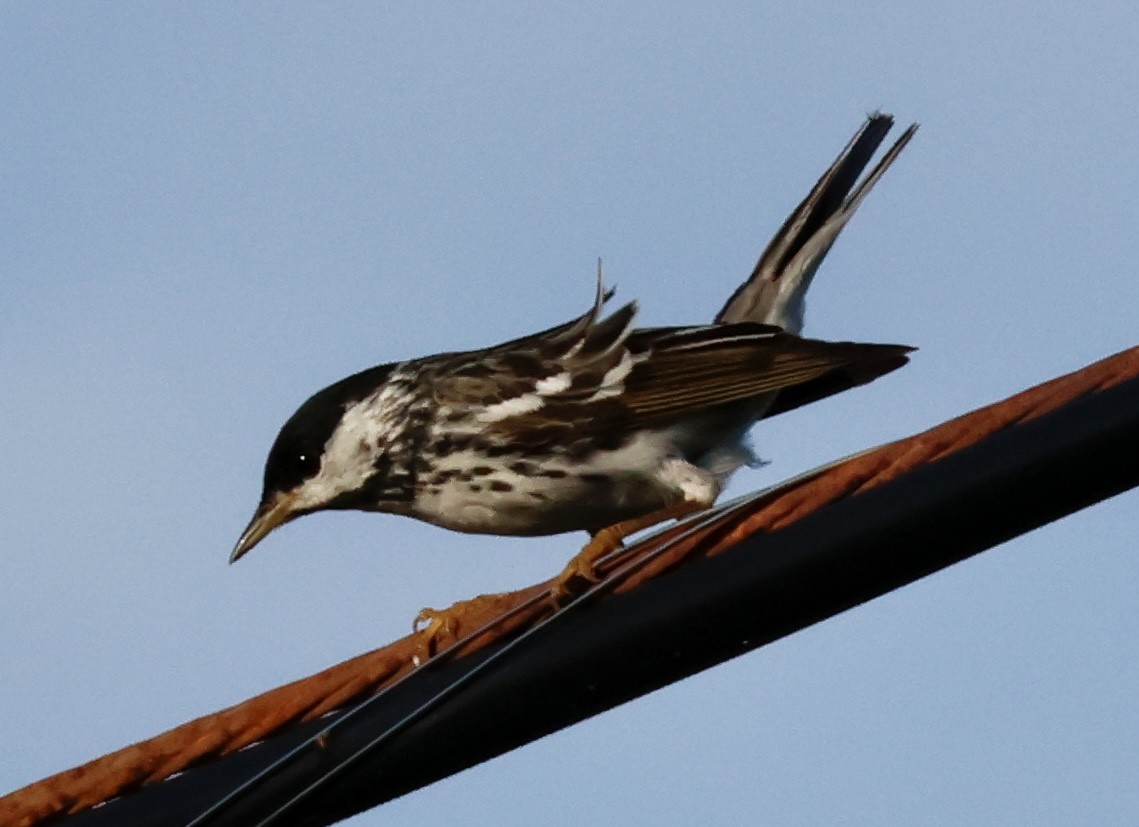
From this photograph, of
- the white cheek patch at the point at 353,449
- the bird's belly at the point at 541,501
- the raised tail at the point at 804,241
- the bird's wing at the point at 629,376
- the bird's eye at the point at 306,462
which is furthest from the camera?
the raised tail at the point at 804,241

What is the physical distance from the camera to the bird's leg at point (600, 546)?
4729 mm

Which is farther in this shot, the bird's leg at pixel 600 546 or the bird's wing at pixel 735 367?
the bird's wing at pixel 735 367

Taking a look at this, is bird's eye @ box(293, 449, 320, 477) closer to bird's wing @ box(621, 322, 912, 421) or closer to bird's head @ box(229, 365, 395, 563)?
bird's head @ box(229, 365, 395, 563)

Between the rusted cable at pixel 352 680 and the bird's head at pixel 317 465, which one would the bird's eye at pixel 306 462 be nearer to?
the bird's head at pixel 317 465

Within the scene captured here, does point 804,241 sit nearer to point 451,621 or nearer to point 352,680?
point 451,621

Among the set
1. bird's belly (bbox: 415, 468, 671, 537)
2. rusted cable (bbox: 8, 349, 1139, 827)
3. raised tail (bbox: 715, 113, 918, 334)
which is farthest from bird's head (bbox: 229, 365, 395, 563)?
rusted cable (bbox: 8, 349, 1139, 827)

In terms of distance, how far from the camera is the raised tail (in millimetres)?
8977

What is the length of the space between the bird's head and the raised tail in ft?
5.43

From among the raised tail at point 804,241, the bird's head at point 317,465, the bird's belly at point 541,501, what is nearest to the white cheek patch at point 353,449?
the bird's head at point 317,465

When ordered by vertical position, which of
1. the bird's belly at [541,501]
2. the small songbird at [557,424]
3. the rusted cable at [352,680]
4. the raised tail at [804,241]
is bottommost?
the rusted cable at [352,680]

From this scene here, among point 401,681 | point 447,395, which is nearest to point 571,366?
point 447,395

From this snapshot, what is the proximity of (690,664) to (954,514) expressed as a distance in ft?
2.08

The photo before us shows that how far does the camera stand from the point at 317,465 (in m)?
8.34

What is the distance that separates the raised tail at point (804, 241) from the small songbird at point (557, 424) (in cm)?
41
